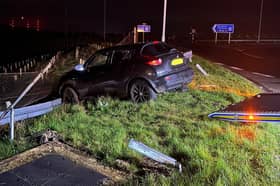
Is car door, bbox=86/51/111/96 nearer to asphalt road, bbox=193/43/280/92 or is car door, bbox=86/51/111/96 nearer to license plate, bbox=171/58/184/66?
license plate, bbox=171/58/184/66

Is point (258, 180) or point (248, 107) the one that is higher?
point (248, 107)

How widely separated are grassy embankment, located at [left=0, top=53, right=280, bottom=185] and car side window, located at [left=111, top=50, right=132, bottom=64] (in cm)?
107

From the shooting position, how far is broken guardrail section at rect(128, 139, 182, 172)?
4.79 meters

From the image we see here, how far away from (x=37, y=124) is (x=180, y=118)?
292 cm

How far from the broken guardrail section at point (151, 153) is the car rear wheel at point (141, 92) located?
3.54 m

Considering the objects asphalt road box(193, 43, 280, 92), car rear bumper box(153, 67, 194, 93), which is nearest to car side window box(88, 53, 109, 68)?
car rear bumper box(153, 67, 194, 93)

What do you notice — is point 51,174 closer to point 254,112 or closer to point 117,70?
point 254,112

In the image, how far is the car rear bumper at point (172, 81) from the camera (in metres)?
8.24

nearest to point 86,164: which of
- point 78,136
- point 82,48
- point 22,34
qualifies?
point 78,136

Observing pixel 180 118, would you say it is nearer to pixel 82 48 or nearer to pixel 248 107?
pixel 248 107

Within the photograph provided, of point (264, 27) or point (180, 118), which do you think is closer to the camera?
point (180, 118)

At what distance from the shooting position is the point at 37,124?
6730 millimetres

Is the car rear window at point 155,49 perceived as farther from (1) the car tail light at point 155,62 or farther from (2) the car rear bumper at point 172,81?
(2) the car rear bumper at point 172,81

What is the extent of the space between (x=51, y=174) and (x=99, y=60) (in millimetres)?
5177
